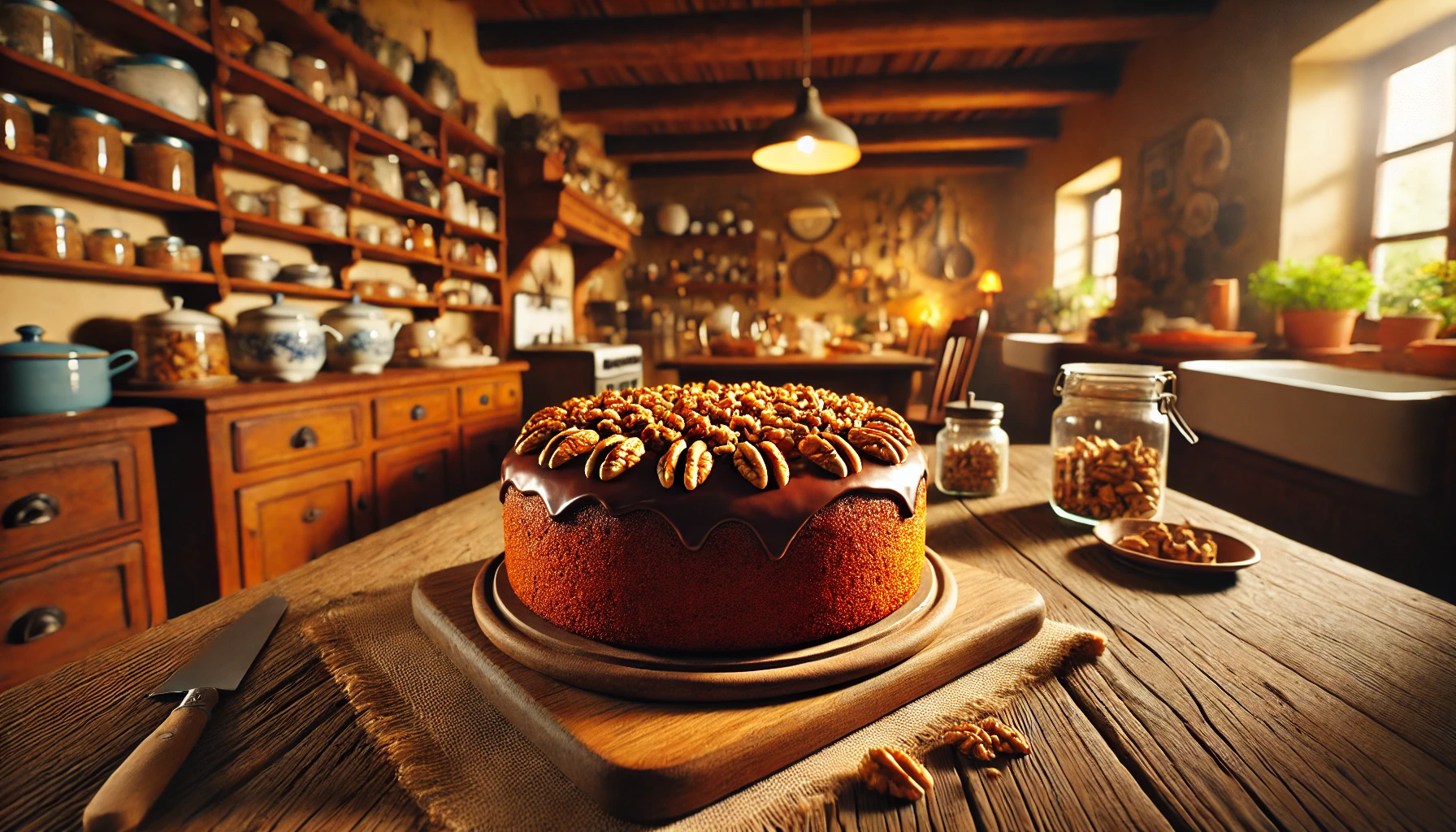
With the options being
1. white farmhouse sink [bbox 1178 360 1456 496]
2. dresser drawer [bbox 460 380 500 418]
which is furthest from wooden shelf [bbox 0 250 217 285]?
white farmhouse sink [bbox 1178 360 1456 496]

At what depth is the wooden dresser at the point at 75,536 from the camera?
1291mm

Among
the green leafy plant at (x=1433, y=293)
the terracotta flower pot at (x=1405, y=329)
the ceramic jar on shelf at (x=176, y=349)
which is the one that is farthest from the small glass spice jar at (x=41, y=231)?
the green leafy plant at (x=1433, y=293)

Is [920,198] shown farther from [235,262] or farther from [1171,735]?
[1171,735]

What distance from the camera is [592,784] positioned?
419 millimetres

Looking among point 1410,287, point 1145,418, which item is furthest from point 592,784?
point 1410,287

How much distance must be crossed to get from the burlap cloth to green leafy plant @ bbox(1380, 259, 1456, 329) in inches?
92.4

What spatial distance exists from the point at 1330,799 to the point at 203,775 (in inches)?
28.5

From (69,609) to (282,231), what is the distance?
1.45 metres

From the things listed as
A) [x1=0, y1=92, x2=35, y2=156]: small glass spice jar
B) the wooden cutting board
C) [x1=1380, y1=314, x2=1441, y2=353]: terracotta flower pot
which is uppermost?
[x1=0, y1=92, x2=35, y2=156]: small glass spice jar

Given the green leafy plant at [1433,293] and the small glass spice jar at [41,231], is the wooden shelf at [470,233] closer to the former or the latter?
the small glass spice jar at [41,231]

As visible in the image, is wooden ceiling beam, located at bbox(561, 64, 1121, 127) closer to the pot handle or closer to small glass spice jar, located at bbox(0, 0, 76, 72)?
small glass spice jar, located at bbox(0, 0, 76, 72)

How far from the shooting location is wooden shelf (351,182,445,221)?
2639 mm

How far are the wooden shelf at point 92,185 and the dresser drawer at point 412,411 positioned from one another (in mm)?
815

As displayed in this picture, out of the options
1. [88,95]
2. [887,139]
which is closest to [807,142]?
[88,95]
